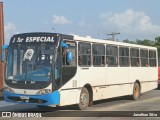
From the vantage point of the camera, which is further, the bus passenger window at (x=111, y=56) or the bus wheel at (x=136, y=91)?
the bus wheel at (x=136, y=91)

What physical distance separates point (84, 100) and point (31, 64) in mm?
2956

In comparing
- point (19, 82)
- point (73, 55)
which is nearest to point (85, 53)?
point (73, 55)

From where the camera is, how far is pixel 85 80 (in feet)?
52.8

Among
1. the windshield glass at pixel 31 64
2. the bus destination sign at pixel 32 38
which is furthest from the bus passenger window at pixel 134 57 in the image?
the windshield glass at pixel 31 64

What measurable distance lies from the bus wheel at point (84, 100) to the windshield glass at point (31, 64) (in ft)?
7.51

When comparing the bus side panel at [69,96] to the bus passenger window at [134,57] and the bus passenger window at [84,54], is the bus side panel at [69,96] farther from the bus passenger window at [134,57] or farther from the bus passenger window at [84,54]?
the bus passenger window at [134,57]

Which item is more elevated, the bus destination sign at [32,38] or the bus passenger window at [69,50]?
the bus destination sign at [32,38]

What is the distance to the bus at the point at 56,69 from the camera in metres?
14.1

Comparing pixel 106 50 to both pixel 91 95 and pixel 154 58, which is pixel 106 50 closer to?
pixel 91 95

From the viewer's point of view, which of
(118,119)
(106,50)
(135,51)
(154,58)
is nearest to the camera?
(118,119)

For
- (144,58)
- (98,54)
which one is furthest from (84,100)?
(144,58)

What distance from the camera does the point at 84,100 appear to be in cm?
1608

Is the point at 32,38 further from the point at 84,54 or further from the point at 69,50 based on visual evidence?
the point at 84,54

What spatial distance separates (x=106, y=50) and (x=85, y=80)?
2.38 meters
